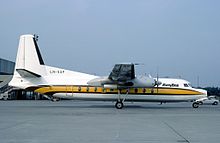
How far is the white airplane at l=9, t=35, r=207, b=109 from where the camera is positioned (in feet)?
93.6

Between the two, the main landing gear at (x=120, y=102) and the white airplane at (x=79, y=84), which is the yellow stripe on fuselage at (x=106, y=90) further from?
the main landing gear at (x=120, y=102)

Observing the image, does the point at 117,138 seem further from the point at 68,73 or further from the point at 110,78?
the point at 68,73

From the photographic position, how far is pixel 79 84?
28844 mm

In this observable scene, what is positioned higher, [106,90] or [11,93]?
[106,90]

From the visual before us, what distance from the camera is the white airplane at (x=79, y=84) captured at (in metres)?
28.5

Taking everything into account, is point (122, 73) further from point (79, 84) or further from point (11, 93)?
point (11, 93)

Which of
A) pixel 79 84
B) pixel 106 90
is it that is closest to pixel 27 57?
pixel 79 84

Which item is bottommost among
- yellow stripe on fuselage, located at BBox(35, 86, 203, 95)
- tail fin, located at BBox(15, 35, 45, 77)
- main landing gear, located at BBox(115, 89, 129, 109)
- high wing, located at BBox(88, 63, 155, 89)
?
main landing gear, located at BBox(115, 89, 129, 109)

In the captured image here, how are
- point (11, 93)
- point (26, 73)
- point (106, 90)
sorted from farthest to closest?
point (11, 93) < point (106, 90) < point (26, 73)

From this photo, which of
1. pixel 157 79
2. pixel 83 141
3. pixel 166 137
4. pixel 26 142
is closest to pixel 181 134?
pixel 166 137

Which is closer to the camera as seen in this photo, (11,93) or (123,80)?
(123,80)

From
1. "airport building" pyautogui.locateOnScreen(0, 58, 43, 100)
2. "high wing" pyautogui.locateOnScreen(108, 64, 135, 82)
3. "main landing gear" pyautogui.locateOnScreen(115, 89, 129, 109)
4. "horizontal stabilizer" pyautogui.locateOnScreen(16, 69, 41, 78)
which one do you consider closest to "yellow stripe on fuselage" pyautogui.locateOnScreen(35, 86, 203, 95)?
"main landing gear" pyautogui.locateOnScreen(115, 89, 129, 109)

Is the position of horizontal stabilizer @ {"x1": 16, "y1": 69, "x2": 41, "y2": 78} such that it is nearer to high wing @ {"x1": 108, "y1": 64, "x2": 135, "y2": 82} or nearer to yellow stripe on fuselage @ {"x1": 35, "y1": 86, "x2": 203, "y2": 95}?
yellow stripe on fuselage @ {"x1": 35, "y1": 86, "x2": 203, "y2": 95}

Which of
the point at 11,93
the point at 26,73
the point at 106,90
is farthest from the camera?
the point at 11,93
